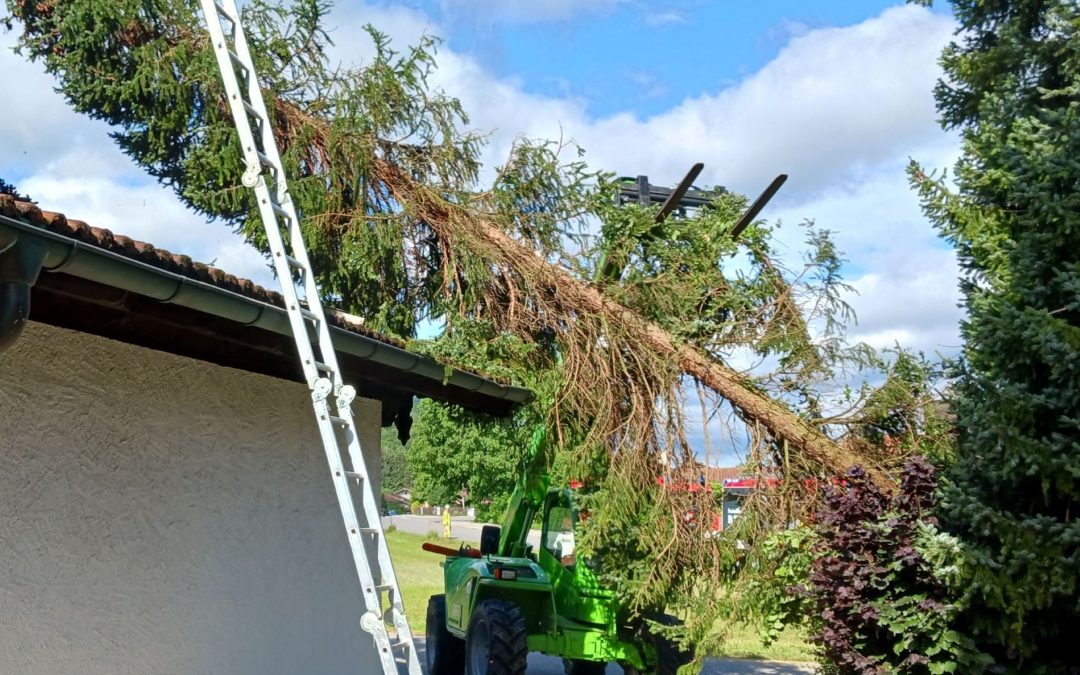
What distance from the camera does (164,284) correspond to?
472 cm

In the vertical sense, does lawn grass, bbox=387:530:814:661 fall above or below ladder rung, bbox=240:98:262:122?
below

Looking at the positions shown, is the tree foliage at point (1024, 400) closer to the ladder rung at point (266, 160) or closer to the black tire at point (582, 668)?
the ladder rung at point (266, 160)

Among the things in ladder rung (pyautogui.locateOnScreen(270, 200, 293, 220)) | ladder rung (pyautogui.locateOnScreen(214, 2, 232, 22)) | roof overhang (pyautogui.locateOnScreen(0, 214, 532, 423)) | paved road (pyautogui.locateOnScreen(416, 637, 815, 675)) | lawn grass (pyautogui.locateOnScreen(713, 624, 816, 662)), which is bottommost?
paved road (pyautogui.locateOnScreen(416, 637, 815, 675))

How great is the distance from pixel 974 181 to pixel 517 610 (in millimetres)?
5069

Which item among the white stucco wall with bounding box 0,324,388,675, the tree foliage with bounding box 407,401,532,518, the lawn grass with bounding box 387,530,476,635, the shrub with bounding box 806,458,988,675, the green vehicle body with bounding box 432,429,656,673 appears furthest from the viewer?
the tree foliage with bounding box 407,401,532,518

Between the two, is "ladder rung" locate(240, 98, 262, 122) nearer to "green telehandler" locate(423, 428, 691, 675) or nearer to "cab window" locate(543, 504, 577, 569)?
"green telehandler" locate(423, 428, 691, 675)

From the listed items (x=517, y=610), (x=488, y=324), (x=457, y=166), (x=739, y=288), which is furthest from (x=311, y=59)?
(x=517, y=610)

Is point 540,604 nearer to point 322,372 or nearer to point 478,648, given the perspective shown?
point 478,648

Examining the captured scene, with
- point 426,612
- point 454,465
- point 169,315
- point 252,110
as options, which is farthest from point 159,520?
point 454,465

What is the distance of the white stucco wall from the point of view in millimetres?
4980

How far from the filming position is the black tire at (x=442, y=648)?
1131 cm

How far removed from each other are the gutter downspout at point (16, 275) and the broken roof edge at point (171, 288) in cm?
3

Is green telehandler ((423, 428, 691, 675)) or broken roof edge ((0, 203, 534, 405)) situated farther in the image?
green telehandler ((423, 428, 691, 675))

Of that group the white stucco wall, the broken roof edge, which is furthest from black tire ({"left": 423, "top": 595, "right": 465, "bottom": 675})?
the broken roof edge
